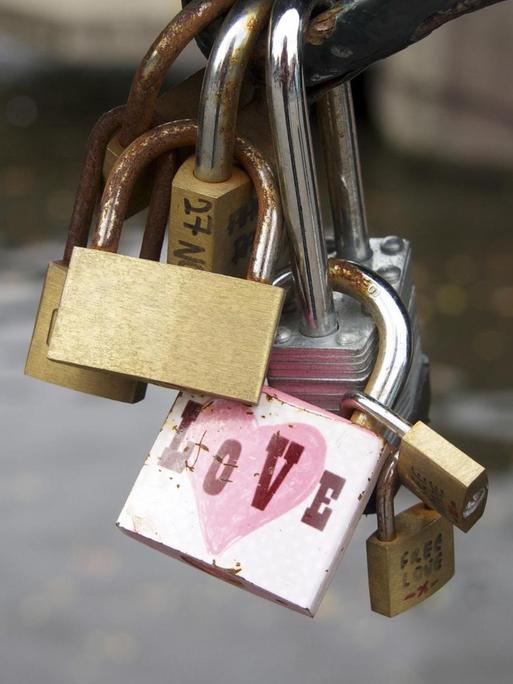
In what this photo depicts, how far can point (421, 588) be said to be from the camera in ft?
2.06

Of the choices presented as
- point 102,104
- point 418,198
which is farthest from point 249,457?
point 102,104

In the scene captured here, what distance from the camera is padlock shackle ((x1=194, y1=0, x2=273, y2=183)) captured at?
0.56 m

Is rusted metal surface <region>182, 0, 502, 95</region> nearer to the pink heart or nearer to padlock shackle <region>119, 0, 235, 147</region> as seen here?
padlock shackle <region>119, 0, 235, 147</region>

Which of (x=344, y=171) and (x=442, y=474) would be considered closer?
(x=442, y=474)

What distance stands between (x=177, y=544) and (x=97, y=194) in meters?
0.17

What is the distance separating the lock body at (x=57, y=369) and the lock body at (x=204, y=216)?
2.7 inches

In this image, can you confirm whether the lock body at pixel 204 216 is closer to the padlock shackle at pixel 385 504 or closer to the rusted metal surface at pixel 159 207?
the rusted metal surface at pixel 159 207

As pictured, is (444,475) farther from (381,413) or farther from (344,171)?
(344,171)

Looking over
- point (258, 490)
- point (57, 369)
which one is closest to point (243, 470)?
point (258, 490)

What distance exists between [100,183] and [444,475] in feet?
0.70

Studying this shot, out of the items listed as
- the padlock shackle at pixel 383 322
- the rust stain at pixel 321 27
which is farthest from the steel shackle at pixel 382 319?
the rust stain at pixel 321 27

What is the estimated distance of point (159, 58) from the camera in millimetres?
582

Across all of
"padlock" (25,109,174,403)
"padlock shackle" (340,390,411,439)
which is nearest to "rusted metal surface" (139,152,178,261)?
"padlock" (25,109,174,403)

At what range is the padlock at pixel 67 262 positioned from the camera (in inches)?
24.2
